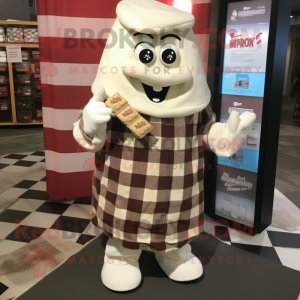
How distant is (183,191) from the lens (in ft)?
3.60

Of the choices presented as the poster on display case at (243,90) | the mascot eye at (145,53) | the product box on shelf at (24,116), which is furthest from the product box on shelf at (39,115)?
the mascot eye at (145,53)

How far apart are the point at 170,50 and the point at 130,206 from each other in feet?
1.77

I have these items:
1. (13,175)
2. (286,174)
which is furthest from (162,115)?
(286,174)

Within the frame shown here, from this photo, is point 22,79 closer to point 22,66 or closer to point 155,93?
point 22,66

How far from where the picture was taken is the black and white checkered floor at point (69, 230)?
1781 millimetres

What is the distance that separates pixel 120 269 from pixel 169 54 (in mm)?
794

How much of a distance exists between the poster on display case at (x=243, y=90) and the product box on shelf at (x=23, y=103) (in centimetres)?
385

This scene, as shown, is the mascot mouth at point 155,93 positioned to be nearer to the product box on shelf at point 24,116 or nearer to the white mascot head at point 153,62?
the white mascot head at point 153,62

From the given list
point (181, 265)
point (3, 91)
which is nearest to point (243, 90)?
point (181, 265)

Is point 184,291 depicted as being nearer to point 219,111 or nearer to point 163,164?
point 163,164

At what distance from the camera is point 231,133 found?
106cm

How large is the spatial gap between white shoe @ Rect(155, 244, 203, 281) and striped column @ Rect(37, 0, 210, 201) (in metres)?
1.16

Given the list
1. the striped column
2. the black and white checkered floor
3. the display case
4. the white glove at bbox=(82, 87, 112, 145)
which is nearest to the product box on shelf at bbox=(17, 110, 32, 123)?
the display case

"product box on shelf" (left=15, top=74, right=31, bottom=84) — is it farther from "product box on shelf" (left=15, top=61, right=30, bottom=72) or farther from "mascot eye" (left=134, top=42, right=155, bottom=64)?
"mascot eye" (left=134, top=42, right=155, bottom=64)
